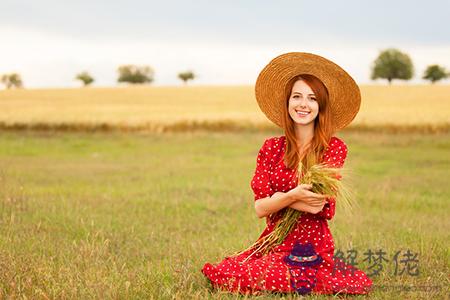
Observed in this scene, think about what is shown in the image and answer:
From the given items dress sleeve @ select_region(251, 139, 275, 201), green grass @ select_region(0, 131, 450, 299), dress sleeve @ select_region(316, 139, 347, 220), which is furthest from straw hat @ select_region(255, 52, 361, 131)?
green grass @ select_region(0, 131, 450, 299)

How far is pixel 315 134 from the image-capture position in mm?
5453

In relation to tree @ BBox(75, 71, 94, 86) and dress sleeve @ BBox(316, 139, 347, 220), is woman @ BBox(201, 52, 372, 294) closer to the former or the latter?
dress sleeve @ BBox(316, 139, 347, 220)

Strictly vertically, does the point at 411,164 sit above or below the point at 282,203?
below

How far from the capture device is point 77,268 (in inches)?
232

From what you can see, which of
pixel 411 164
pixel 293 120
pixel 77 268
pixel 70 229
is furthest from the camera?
pixel 411 164

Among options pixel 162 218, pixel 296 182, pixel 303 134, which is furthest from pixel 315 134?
pixel 162 218

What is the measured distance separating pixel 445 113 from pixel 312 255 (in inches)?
933

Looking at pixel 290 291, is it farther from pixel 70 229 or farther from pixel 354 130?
pixel 354 130

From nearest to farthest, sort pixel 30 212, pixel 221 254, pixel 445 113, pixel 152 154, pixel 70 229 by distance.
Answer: pixel 221 254 < pixel 70 229 < pixel 30 212 < pixel 152 154 < pixel 445 113

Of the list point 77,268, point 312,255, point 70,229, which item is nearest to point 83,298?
point 77,268

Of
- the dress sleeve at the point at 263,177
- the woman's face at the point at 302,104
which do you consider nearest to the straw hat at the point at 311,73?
the woman's face at the point at 302,104

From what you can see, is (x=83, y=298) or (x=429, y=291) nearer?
(x=83, y=298)

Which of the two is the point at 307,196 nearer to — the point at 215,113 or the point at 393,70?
the point at 215,113

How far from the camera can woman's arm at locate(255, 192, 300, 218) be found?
508 centimetres
